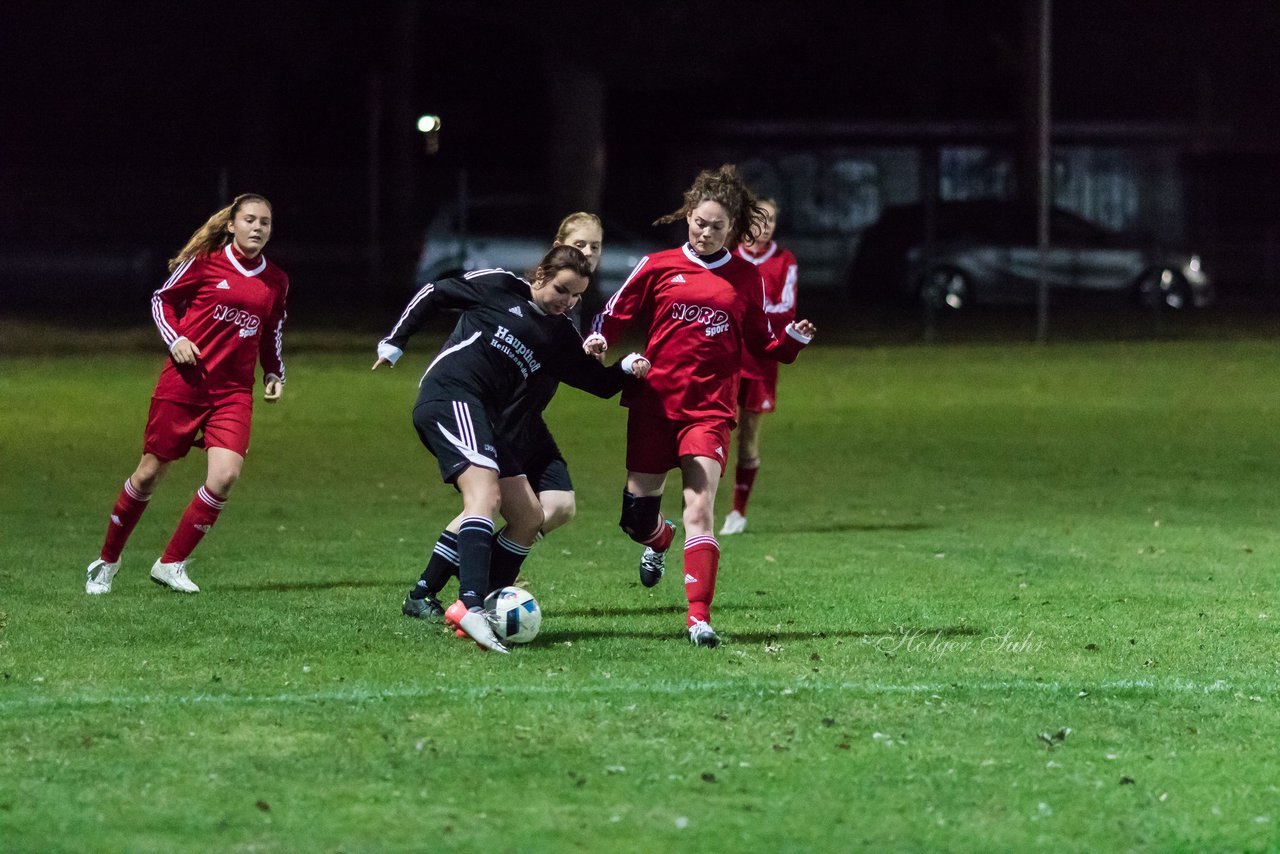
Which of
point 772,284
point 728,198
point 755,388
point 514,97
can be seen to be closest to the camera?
point 728,198

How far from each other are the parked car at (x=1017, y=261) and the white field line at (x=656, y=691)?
2465cm

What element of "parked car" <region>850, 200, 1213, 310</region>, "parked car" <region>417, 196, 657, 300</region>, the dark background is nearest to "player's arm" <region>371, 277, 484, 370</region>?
"parked car" <region>417, 196, 657, 300</region>

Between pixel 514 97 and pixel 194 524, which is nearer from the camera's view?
pixel 194 524

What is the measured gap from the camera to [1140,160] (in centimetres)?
3947

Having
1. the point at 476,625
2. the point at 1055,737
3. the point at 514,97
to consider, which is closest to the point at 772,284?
the point at 476,625

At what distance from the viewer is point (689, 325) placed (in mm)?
8219

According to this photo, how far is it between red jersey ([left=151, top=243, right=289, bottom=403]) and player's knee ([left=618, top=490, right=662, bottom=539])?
2.15m

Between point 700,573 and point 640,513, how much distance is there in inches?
22.8

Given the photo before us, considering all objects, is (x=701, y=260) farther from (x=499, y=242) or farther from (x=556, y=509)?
(x=499, y=242)

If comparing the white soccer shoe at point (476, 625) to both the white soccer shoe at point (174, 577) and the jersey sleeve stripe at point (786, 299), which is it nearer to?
the white soccer shoe at point (174, 577)

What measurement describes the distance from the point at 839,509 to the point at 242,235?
Answer: 4944mm

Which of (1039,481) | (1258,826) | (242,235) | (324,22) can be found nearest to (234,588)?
(242,235)

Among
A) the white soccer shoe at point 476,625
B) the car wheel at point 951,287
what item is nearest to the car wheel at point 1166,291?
the car wheel at point 951,287

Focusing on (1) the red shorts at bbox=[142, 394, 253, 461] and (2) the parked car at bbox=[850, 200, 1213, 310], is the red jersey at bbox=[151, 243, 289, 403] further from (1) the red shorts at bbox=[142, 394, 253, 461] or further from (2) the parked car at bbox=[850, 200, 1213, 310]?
(2) the parked car at bbox=[850, 200, 1213, 310]
